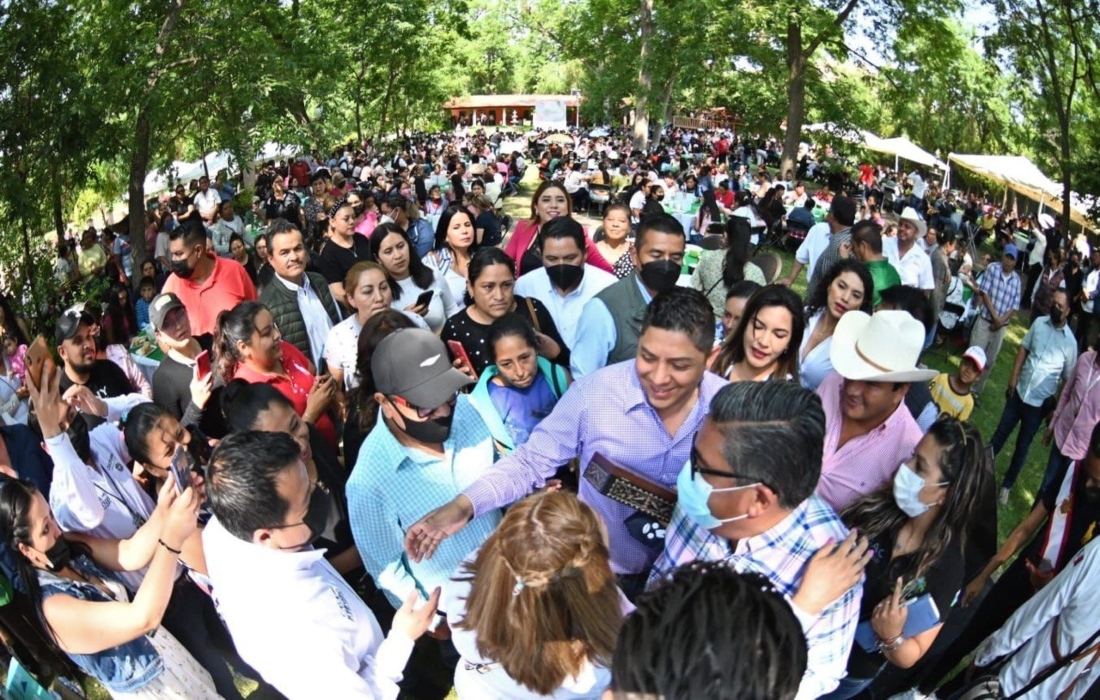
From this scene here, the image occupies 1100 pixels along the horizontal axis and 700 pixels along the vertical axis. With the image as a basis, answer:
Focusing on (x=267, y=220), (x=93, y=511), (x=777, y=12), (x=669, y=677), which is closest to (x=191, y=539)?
(x=93, y=511)

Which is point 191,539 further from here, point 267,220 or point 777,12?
point 777,12

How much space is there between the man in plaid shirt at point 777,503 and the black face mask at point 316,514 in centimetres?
105

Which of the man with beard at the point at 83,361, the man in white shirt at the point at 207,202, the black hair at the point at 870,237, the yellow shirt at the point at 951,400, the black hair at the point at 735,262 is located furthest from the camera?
the man in white shirt at the point at 207,202

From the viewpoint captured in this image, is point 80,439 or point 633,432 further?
point 80,439

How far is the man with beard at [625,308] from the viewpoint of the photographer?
3.48 metres

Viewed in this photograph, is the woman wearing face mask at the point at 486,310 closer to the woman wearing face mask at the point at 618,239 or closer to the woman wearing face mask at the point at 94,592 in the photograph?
the woman wearing face mask at the point at 618,239

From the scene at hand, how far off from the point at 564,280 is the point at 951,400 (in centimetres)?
227

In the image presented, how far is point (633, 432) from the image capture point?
2510 millimetres

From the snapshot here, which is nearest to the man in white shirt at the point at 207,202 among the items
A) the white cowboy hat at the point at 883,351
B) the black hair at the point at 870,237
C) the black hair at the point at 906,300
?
the black hair at the point at 870,237

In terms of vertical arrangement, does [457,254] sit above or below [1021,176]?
below

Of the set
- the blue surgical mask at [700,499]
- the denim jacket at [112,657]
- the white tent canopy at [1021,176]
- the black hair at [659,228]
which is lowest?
the denim jacket at [112,657]

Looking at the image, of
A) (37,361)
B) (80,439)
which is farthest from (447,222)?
(37,361)

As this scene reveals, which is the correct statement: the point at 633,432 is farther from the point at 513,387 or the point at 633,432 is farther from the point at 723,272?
the point at 723,272

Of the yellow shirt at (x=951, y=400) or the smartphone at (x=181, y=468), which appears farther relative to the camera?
the yellow shirt at (x=951, y=400)
